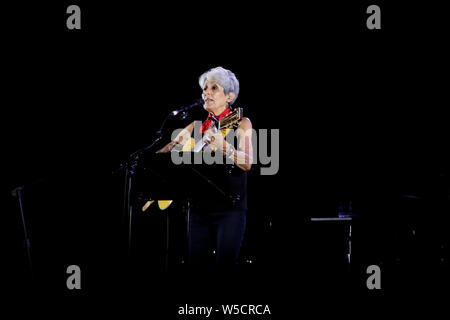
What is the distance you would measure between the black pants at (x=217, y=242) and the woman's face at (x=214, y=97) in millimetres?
744

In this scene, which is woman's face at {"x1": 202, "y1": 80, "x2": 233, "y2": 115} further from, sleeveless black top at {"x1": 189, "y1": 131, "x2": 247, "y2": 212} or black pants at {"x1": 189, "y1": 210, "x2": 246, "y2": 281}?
black pants at {"x1": 189, "y1": 210, "x2": 246, "y2": 281}

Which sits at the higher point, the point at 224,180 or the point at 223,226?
the point at 224,180

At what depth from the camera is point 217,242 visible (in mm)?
2199

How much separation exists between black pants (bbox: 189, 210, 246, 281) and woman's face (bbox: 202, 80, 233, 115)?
0.74 m

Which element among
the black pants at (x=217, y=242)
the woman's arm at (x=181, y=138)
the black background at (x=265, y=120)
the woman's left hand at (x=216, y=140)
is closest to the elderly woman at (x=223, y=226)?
the black pants at (x=217, y=242)

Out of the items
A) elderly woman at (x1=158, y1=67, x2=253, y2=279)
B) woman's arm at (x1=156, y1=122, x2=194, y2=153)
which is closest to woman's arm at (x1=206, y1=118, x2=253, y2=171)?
elderly woman at (x1=158, y1=67, x2=253, y2=279)

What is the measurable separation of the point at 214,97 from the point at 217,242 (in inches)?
38.2

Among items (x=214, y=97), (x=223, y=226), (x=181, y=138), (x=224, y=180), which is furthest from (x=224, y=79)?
(x=223, y=226)

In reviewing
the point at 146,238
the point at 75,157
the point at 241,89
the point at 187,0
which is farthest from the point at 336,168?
→ the point at 75,157

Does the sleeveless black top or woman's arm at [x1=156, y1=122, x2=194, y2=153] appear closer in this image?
the sleeveless black top

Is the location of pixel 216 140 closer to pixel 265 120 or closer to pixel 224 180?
pixel 224 180

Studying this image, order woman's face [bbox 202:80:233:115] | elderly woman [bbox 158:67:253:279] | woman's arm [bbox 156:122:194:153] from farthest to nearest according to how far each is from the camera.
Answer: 1. woman's arm [bbox 156:122:194:153]
2. woman's face [bbox 202:80:233:115]
3. elderly woman [bbox 158:67:253:279]

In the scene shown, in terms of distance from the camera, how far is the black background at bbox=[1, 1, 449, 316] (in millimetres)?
3123
